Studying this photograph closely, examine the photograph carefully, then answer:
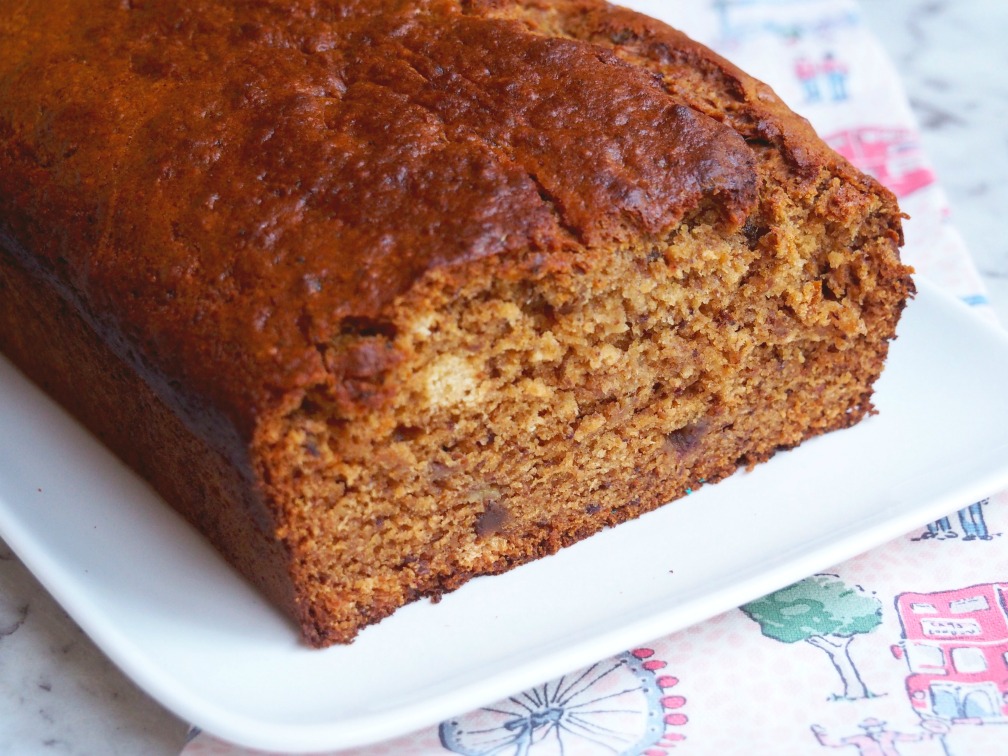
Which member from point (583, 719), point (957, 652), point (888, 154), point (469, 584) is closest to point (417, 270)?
point (469, 584)

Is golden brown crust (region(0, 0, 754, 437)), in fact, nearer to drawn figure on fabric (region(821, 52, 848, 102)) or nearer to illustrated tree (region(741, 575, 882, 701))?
illustrated tree (region(741, 575, 882, 701))

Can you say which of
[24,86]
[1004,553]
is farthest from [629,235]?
[24,86]

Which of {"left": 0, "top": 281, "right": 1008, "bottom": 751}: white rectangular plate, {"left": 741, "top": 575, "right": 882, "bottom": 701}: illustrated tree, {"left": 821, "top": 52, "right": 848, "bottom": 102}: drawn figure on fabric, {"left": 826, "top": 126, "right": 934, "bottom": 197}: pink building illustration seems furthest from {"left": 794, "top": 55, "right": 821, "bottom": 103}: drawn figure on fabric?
{"left": 741, "top": 575, "right": 882, "bottom": 701}: illustrated tree

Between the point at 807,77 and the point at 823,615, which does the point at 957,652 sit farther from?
the point at 807,77

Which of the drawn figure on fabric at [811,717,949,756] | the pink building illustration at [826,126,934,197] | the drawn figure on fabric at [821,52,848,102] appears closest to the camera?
the drawn figure on fabric at [811,717,949,756]

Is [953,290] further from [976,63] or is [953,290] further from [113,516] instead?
[113,516]
